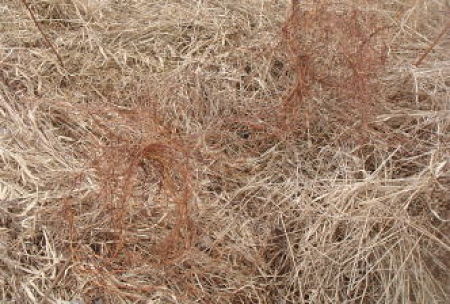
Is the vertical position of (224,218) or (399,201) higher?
(399,201)

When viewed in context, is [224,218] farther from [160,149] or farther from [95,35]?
[95,35]

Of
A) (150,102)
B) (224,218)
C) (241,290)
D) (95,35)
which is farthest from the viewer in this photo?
(95,35)

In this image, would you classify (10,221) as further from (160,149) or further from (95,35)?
(95,35)

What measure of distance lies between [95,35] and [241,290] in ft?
4.41

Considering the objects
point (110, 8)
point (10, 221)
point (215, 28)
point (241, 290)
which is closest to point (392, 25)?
point (215, 28)

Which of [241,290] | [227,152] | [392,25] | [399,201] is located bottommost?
[241,290]

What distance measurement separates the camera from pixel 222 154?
1.99 metres

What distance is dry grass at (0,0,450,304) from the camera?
167cm

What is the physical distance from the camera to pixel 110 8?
8.41 ft

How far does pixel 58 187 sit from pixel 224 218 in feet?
1.84

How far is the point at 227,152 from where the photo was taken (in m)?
2.02

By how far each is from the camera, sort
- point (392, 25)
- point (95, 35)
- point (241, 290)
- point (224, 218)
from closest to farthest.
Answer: point (241, 290) → point (224, 218) → point (95, 35) → point (392, 25)

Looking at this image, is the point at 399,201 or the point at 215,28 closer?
the point at 399,201

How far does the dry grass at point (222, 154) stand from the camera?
5.49ft
